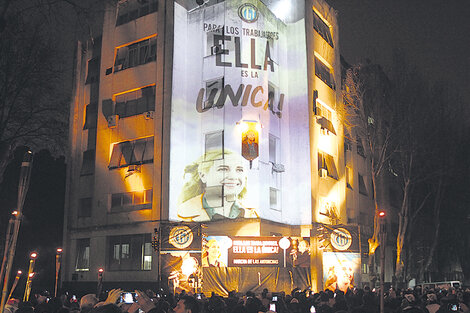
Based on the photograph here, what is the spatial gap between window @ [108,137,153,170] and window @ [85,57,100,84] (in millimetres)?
7077

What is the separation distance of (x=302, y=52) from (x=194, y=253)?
1724 centimetres

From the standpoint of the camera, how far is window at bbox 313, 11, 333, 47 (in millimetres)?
42872

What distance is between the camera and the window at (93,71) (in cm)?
4364

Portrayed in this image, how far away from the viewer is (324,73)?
142 ft

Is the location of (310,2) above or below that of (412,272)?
above

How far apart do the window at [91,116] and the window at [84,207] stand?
5675 mm

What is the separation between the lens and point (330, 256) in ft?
120

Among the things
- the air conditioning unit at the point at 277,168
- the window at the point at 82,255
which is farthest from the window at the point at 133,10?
the window at the point at 82,255

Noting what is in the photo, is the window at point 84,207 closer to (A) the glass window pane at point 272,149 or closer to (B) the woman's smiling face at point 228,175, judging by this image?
(B) the woman's smiling face at point 228,175

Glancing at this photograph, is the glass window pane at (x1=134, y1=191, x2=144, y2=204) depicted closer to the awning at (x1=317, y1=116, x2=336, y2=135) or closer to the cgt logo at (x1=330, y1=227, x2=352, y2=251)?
the cgt logo at (x1=330, y1=227, x2=352, y2=251)

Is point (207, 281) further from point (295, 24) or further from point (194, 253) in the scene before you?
point (295, 24)

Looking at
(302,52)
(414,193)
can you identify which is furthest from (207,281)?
(414,193)

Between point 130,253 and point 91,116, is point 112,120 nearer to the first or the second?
point 91,116

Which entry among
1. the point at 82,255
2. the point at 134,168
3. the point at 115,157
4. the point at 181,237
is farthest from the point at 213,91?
the point at 82,255
